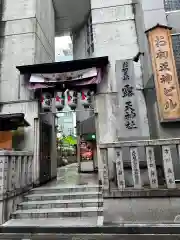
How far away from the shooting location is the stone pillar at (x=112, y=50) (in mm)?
8352

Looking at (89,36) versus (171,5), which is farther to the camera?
(89,36)

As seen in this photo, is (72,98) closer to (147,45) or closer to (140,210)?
(147,45)

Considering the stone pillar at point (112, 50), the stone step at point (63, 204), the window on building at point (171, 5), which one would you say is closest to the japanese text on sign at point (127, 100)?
the stone pillar at point (112, 50)

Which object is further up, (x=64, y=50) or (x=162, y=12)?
(x=64, y=50)

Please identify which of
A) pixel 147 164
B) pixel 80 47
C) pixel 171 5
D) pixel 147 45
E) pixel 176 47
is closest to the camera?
pixel 147 164

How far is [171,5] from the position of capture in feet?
28.7

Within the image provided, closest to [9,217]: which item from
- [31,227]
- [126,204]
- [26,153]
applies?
[31,227]

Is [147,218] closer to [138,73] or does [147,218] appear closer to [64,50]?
[138,73]

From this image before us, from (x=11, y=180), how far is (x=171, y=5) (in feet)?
32.5

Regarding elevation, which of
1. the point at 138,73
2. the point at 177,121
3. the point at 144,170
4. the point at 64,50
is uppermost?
the point at 64,50

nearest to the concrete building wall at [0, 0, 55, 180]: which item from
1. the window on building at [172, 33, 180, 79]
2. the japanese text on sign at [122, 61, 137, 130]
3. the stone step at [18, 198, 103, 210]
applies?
the stone step at [18, 198, 103, 210]

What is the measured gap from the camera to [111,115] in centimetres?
845

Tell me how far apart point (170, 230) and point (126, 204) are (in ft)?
4.01

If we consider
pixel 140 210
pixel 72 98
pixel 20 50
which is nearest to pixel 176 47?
pixel 72 98
